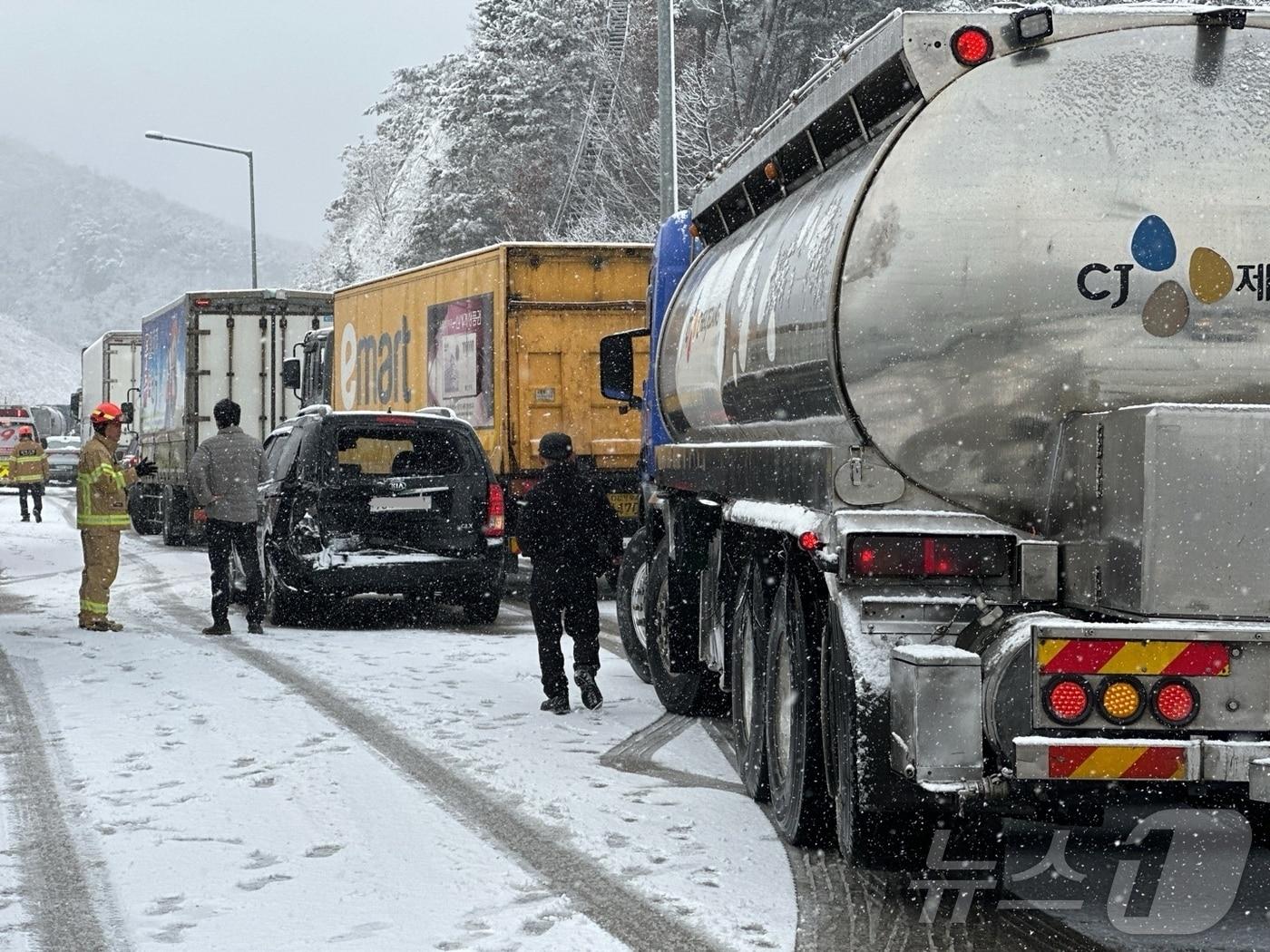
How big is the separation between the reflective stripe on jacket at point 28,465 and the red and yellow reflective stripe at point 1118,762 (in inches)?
1258

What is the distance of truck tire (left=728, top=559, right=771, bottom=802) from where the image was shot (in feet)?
25.0

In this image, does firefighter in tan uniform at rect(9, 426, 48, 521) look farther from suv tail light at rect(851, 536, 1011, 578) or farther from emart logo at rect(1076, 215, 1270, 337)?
emart logo at rect(1076, 215, 1270, 337)

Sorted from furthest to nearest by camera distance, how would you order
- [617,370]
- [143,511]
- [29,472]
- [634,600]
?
[29,472], [143,511], [617,370], [634,600]

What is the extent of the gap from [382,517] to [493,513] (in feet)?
2.89

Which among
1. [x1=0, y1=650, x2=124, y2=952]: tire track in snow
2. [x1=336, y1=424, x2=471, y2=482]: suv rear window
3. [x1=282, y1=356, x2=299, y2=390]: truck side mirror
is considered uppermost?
[x1=282, y1=356, x2=299, y2=390]: truck side mirror

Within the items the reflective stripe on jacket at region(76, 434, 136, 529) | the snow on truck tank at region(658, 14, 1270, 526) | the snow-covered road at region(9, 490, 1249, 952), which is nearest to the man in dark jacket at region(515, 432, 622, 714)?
the snow-covered road at region(9, 490, 1249, 952)

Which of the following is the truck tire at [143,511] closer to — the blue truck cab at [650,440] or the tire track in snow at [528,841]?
the blue truck cab at [650,440]

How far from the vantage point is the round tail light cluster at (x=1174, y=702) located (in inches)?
211

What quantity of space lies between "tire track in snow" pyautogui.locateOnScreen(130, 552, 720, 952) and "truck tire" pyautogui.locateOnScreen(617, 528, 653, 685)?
1.74m

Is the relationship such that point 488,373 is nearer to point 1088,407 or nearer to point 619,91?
point 1088,407

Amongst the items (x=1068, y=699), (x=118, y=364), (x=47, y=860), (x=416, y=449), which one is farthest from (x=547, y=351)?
(x=118, y=364)

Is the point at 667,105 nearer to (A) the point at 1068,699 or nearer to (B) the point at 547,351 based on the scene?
(B) the point at 547,351

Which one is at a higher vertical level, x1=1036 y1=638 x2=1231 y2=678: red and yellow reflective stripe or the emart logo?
the emart logo

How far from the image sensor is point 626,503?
1791cm
